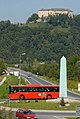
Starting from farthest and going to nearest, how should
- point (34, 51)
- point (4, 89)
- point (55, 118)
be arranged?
point (34, 51), point (4, 89), point (55, 118)

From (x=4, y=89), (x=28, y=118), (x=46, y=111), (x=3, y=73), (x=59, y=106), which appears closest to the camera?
(x=28, y=118)

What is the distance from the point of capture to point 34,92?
195 ft

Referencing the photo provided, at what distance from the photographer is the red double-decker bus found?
5872 centimetres

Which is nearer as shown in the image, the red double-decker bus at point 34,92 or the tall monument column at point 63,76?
the tall monument column at point 63,76

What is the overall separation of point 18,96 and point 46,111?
1524cm

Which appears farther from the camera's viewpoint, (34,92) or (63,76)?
(34,92)

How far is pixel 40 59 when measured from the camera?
7446 inches

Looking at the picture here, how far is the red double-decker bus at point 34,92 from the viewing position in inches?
2312

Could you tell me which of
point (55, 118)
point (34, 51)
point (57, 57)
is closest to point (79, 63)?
point (55, 118)

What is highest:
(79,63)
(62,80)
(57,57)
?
(57,57)

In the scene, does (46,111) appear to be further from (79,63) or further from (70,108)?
(79,63)

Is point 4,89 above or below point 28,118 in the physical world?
above

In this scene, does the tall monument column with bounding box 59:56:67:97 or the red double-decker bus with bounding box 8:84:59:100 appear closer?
the tall monument column with bounding box 59:56:67:97

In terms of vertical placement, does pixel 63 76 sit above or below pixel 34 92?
above
